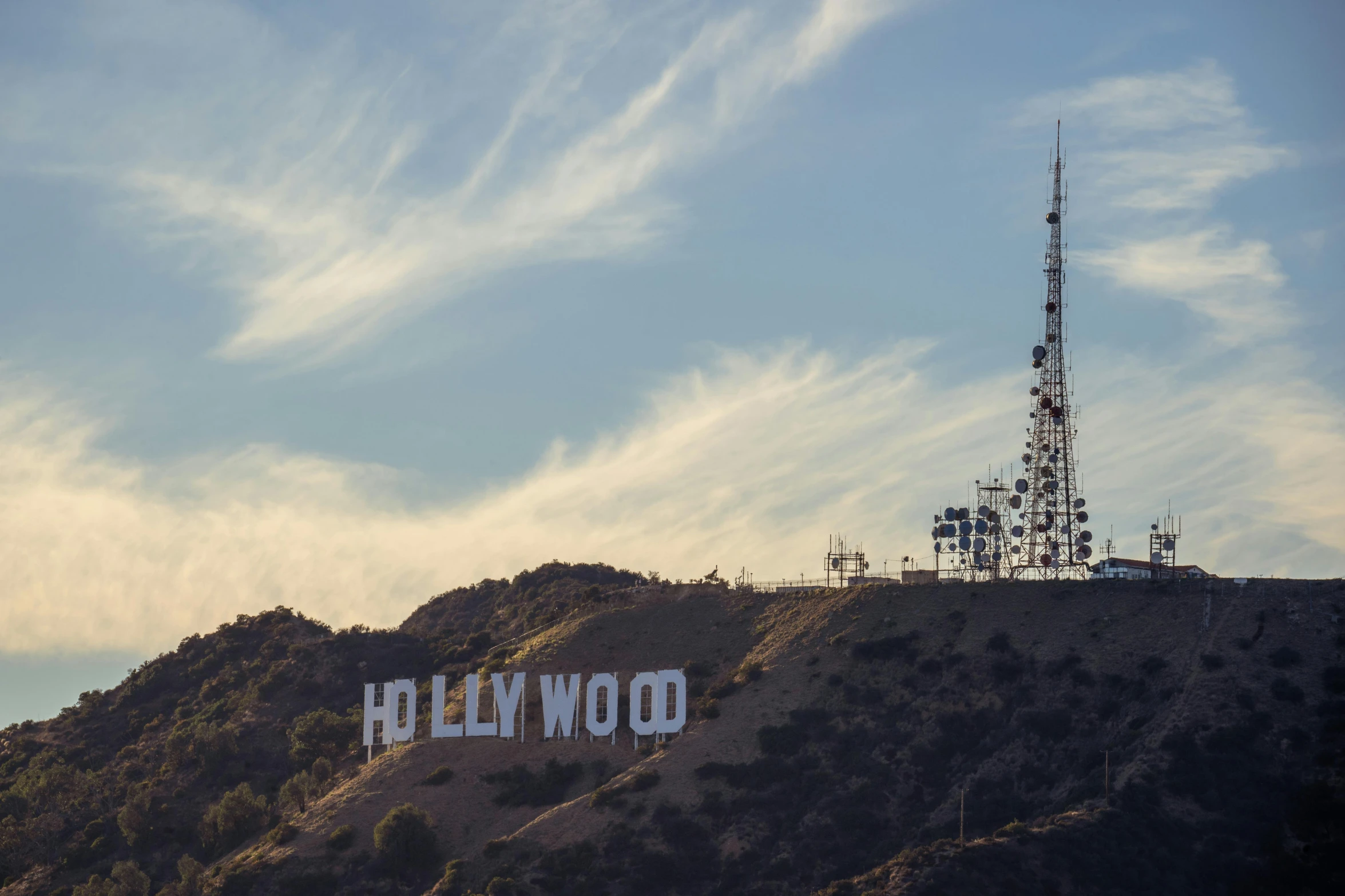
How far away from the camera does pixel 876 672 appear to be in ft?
318

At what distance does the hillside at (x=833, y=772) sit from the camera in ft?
240

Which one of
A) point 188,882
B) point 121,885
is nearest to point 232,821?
point 121,885

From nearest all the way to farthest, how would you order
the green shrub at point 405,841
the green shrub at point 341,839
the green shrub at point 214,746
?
the green shrub at point 405,841 → the green shrub at point 341,839 → the green shrub at point 214,746

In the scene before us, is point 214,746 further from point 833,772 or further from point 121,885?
point 833,772

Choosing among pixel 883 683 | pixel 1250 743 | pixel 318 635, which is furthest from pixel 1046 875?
pixel 318 635

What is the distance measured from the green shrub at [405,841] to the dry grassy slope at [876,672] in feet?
4.65

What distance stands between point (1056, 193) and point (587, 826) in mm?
53986

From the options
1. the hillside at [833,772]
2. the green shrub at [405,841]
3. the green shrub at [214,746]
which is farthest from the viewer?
the green shrub at [214,746]

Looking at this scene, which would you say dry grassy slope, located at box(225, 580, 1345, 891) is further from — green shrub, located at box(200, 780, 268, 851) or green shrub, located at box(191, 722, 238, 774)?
green shrub, located at box(191, 722, 238, 774)

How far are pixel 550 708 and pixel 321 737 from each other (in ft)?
79.9

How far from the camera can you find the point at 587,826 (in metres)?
87.2

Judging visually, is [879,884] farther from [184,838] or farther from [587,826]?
[184,838]

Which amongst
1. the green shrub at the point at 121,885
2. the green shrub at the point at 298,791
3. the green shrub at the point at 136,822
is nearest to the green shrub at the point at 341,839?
the green shrub at the point at 298,791

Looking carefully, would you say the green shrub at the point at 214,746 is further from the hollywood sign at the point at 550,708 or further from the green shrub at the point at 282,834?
the green shrub at the point at 282,834
